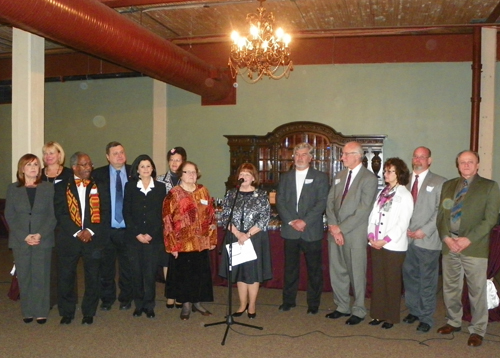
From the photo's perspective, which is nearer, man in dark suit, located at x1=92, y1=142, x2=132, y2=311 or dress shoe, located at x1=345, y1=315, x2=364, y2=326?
dress shoe, located at x1=345, y1=315, x2=364, y2=326

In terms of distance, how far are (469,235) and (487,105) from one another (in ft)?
16.8

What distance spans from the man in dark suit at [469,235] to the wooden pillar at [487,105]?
458 centimetres

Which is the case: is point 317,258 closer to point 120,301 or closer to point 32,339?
point 120,301

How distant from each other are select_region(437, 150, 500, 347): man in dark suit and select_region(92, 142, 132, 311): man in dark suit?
2885 mm

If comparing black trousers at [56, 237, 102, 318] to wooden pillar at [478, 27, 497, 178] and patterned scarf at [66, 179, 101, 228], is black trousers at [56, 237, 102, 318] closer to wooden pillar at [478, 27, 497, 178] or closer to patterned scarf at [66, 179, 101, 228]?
patterned scarf at [66, 179, 101, 228]

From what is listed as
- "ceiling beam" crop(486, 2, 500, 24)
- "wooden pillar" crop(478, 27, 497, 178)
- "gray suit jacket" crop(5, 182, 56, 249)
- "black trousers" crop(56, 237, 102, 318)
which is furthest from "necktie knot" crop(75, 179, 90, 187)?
"wooden pillar" crop(478, 27, 497, 178)

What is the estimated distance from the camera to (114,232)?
4.69 meters

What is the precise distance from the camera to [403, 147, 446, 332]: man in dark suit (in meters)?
4.23

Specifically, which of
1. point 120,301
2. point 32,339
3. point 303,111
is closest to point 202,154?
point 303,111

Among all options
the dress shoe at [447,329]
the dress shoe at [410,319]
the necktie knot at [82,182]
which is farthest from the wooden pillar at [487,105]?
the necktie knot at [82,182]

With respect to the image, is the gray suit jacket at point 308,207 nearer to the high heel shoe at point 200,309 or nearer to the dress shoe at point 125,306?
the high heel shoe at point 200,309

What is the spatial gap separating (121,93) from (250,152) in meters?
3.20

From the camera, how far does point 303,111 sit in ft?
29.7

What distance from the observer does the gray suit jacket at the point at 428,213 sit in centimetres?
423
